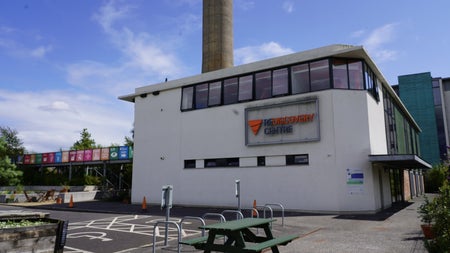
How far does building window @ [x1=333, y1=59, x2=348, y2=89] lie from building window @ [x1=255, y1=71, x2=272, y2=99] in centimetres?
364

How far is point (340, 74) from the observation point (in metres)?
17.8

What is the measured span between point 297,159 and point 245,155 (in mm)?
3077

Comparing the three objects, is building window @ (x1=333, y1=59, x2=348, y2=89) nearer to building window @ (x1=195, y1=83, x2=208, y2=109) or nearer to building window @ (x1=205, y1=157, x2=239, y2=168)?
building window @ (x1=205, y1=157, x2=239, y2=168)

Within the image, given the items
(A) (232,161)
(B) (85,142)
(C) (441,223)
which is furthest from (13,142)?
(C) (441,223)

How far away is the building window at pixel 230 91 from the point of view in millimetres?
20828

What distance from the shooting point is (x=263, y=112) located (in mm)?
19328

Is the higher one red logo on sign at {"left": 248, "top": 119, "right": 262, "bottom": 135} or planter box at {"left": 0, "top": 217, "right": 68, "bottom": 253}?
red logo on sign at {"left": 248, "top": 119, "right": 262, "bottom": 135}

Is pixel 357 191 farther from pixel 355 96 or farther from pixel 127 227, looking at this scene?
pixel 127 227

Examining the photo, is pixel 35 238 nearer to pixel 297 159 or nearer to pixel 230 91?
→ pixel 297 159

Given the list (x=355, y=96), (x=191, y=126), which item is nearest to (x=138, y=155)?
(x=191, y=126)

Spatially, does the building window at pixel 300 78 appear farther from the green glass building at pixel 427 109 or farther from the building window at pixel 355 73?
the green glass building at pixel 427 109

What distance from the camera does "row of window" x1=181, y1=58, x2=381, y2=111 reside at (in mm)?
17734

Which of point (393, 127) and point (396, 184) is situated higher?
point (393, 127)

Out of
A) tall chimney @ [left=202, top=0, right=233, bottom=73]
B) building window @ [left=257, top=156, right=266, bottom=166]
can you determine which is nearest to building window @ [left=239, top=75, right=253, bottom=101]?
building window @ [left=257, top=156, right=266, bottom=166]
